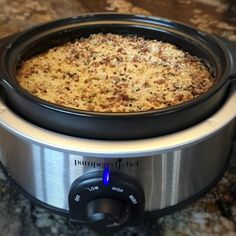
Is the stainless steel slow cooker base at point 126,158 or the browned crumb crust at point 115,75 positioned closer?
the stainless steel slow cooker base at point 126,158

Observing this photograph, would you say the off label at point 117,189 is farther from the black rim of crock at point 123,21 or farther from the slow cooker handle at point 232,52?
the slow cooker handle at point 232,52

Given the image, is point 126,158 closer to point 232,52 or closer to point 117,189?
point 117,189

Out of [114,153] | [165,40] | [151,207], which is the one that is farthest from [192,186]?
[165,40]

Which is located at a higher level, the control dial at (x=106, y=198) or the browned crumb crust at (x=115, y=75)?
the browned crumb crust at (x=115, y=75)

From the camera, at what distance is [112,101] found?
765mm

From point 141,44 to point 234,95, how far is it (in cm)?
28

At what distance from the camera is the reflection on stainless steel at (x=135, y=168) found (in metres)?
0.65

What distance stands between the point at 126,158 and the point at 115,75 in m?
0.26

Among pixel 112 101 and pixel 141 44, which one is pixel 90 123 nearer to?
pixel 112 101

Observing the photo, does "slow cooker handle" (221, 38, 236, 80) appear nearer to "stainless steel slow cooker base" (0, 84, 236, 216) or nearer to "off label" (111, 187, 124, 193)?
"stainless steel slow cooker base" (0, 84, 236, 216)

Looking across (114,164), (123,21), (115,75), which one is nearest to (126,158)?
(114,164)

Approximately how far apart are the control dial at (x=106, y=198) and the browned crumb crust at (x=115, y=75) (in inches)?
5.7

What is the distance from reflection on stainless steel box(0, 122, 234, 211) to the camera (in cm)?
65

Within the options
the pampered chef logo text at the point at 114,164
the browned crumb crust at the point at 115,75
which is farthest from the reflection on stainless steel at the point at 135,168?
the browned crumb crust at the point at 115,75
